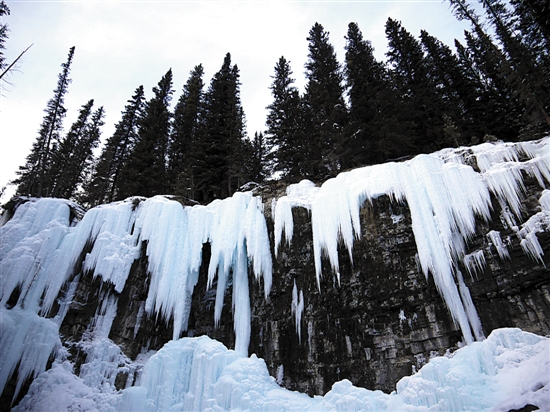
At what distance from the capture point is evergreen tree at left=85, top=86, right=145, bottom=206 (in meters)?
19.0

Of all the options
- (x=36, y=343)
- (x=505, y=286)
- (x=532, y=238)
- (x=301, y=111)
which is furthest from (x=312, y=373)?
(x=301, y=111)

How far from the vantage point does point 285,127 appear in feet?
59.8

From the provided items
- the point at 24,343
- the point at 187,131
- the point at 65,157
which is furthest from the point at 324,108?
the point at 65,157

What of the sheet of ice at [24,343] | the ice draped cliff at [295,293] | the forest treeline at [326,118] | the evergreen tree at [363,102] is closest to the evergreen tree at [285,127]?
the forest treeline at [326,118]

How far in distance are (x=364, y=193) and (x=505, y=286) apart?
15.0ft

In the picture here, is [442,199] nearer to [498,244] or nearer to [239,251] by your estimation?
[498,244]

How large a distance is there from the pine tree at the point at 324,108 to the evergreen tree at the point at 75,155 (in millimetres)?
15579

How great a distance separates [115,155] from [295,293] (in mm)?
16158

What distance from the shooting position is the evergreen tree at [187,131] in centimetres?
1813

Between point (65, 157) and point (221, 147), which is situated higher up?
point (65, 157)

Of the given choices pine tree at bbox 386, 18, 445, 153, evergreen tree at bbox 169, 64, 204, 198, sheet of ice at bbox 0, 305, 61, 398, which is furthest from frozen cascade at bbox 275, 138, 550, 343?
evergreen tree at bbox 169, 64, 204, 198

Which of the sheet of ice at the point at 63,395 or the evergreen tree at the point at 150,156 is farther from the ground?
the evergreen tree at the point at 150,156

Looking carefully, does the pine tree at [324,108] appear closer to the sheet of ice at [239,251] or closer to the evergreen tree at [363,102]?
the evergreen tree at [363,102]

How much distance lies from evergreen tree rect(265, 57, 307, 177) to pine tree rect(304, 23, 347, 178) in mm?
664
